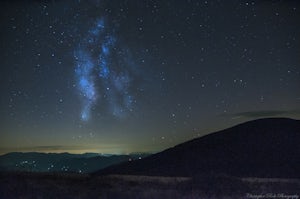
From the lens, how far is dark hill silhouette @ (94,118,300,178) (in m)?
39.9

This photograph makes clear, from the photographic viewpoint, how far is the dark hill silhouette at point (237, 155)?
39875 millimetres

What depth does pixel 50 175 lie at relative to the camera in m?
34.4

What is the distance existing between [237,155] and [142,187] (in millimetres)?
19099

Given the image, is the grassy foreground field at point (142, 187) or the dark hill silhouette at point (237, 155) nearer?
the grassy foreground field at point (142, 187)

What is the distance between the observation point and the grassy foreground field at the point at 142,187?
2706cm

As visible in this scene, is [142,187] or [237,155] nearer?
[142,187]

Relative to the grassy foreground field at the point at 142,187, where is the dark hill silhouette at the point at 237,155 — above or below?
above

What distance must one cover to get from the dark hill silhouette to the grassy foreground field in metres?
4.67

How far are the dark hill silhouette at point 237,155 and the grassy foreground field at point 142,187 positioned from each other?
4.67 metres

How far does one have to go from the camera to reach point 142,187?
3044 cm

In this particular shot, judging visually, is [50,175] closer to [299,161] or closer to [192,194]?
[192,194]

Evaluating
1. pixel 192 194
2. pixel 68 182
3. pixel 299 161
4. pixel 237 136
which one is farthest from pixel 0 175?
pixel 237 136

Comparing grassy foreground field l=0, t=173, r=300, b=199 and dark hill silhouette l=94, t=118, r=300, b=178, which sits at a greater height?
dark hill silhouette l=94, t=118, r=300, b=178

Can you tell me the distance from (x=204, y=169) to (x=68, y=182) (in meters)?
14.6
